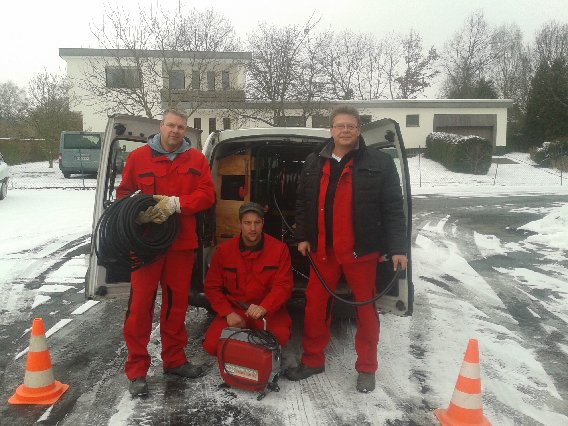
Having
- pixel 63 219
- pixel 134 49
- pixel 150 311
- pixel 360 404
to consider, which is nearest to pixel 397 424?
pixel 360 404

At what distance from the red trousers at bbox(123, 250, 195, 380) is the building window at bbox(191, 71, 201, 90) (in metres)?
24.8

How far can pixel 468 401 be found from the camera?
3.30 metres

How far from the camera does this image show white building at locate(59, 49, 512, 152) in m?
27.6

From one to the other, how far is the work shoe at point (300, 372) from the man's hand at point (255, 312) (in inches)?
19.9

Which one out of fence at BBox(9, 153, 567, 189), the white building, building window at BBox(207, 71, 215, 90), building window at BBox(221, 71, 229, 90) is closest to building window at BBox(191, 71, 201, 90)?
the white building

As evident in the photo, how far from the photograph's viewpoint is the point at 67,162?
2291 cm

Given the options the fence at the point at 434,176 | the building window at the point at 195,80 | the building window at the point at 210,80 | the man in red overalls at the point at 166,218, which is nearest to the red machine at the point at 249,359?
the man in red overalls at the point at 166,218

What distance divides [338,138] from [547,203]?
15.4 m

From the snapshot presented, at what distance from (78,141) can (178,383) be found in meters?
21.2

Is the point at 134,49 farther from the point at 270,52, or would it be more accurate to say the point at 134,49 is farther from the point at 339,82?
the point at 339,82

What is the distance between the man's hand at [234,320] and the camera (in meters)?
3.97

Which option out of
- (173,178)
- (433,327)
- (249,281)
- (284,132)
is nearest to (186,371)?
(249,281)

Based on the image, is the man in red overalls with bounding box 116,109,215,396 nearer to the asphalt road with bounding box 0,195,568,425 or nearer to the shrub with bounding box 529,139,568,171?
the asphalt road with bounding box 0,195,568,425

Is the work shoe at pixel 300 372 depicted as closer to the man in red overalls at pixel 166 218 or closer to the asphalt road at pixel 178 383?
the asphalt road at pixel 178 383
